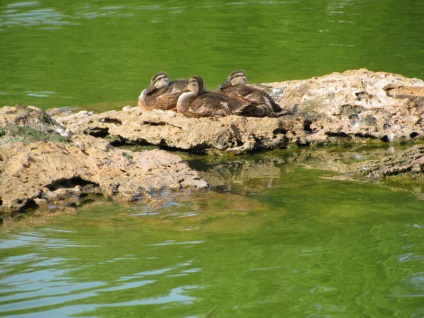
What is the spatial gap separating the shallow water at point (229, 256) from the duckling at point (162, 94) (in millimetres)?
2773

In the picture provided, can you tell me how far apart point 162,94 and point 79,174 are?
10.2ft

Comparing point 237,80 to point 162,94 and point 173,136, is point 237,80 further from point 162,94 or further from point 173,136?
point 173,136

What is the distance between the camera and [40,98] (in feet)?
43.4

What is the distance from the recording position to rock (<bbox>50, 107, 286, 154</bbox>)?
30.8 feet

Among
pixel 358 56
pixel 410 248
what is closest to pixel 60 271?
pixel 410 248

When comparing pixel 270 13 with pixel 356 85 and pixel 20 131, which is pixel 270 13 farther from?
pixel 20 131

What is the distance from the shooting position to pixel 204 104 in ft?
32.1

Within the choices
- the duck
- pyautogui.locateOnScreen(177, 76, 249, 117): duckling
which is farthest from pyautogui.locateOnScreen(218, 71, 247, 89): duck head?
pyautogui.locateOnScreen(177, 76, 249, 117): duckling

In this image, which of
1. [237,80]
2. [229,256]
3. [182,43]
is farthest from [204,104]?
[182,43]

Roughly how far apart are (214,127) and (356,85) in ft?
7.24

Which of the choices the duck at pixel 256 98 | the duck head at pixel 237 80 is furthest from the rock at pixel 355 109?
the duck head at pixel 237 80

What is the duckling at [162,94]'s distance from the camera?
10.3 meters

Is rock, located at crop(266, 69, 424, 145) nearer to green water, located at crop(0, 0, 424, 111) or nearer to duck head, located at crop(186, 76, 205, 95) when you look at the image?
duck head, located at crop(186, 76, 205, 95)

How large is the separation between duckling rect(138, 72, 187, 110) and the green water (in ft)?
5.61
